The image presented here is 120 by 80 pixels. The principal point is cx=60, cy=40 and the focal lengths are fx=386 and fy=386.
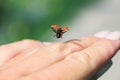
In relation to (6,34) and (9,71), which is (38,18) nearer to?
(6,34)

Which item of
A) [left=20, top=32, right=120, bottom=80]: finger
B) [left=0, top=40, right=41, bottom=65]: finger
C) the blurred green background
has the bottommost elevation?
[left=20, top=32, right=120, bottom=80]: finger

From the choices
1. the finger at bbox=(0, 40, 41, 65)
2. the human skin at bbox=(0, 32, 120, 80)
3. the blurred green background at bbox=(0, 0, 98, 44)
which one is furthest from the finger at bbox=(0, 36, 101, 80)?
the blurred green background at bbox=(0, 0, 98, 44)

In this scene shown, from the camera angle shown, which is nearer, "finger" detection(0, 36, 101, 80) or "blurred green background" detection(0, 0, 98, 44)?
"finger" detection(0, 36, 101, 80)

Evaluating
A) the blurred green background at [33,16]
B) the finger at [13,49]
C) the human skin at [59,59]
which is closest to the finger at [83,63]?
the human skin at [59,59]

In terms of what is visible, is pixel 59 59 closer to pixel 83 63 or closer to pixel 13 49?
pixel 83 63

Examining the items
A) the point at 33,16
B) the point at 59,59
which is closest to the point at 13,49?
the point at 59,59

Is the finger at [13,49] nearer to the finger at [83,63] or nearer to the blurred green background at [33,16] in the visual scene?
the finger at [83,63]

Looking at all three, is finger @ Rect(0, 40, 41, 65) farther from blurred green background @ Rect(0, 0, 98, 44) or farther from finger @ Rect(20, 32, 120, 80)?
blurred green background @ Rect(0, 0, 98, 44)

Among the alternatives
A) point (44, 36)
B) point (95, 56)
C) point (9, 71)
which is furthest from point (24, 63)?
point (44, 36)
